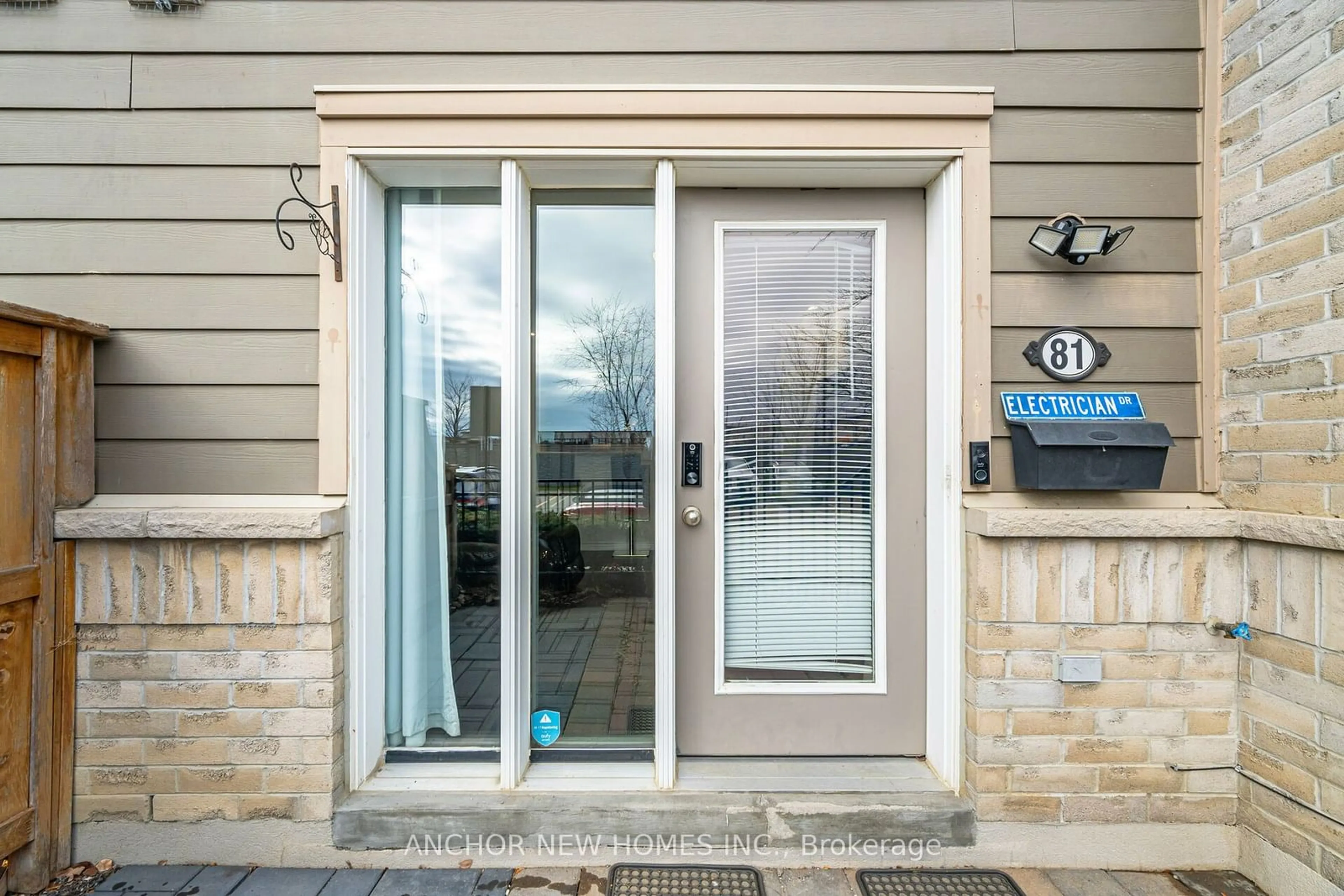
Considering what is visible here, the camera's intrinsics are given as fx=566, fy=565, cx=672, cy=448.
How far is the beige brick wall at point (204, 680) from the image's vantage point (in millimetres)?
1677

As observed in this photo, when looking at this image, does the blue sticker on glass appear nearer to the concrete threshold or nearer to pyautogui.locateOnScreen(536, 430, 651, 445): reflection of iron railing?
the concrete threshold

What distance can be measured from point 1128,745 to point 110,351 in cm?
335

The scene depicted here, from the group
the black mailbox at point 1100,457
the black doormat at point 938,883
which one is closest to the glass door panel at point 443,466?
the black doormat at point 938,883

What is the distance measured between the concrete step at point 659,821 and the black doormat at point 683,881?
67 mm

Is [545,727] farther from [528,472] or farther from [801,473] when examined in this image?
[801,473]

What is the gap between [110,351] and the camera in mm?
1756

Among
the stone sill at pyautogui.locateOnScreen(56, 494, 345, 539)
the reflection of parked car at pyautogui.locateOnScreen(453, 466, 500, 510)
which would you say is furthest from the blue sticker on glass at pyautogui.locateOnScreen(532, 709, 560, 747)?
the stone sill at pyautogui.locateOnScreen(56, 494, 345, 539)

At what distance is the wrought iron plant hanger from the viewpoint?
69.1 inches

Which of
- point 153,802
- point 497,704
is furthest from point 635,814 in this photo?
point 153,802

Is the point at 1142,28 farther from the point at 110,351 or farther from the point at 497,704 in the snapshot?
the point at 110,351

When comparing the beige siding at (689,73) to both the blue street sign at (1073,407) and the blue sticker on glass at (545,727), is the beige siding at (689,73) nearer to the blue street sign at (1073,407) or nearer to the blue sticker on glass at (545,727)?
the blue street sign at (1073,407)

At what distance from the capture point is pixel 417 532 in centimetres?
194

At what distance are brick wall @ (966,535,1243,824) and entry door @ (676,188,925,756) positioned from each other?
27 centimetres

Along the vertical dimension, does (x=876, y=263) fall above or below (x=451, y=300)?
above
